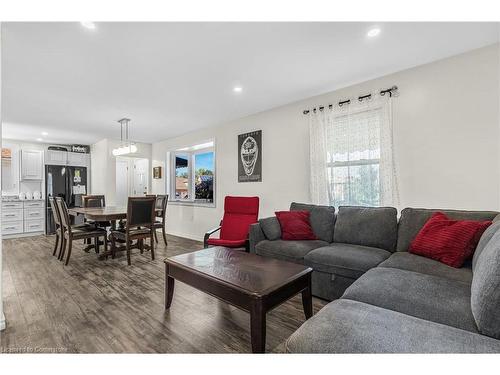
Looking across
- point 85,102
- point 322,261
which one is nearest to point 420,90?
point 322,261

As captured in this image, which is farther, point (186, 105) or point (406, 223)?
point (186, 105)

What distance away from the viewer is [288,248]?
8.64 feet

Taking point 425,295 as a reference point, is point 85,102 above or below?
above

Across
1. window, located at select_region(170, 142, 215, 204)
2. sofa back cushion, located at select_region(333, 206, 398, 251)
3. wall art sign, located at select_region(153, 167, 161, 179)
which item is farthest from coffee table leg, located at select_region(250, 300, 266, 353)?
wall art sign, located at select_region(153, 167, 161, 179)

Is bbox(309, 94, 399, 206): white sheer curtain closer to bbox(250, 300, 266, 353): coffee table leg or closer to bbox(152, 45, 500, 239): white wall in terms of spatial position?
bbox(152, 45, 500, 239): white wall

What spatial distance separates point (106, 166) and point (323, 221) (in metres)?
5.37

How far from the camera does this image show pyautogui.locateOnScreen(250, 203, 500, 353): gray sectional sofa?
1.01 m

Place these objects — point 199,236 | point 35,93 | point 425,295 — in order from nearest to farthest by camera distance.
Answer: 1. point 425,295
2. point 35,93
3. point 199,236

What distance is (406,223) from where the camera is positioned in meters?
2.43

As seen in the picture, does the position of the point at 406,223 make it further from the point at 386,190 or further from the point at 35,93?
the point at 35,93

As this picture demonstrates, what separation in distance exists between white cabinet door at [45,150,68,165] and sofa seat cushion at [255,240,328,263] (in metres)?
6.06

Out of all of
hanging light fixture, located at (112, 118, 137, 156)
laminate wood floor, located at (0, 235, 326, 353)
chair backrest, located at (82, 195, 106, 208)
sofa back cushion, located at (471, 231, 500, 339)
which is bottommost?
laminate wood floor, located at (0, 235, 326, 353)

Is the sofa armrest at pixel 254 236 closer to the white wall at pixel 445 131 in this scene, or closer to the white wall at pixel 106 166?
the white wall at pixel 445 131
